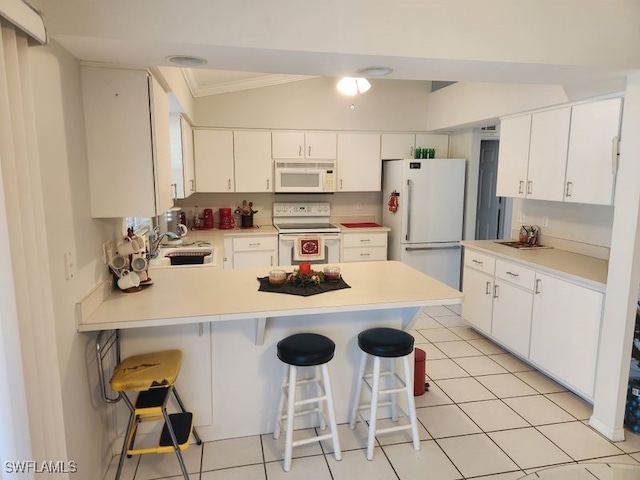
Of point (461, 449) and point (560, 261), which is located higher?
point (560, 261)

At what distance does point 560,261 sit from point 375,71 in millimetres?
2141

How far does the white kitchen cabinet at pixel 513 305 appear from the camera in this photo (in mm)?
3182

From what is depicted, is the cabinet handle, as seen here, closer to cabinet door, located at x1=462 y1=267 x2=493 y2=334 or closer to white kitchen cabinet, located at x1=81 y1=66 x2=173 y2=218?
cabinet door, located at x1=462 y1=267 x2=493 y2=334

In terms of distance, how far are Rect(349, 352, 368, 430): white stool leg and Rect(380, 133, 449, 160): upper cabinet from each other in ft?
10.5

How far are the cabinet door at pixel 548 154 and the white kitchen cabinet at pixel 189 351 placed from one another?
108 inches

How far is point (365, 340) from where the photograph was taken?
7.50ft

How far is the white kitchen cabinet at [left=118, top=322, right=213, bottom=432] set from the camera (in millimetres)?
2236

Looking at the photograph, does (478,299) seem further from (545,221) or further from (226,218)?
(226,218)

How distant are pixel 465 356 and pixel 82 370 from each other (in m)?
2.90

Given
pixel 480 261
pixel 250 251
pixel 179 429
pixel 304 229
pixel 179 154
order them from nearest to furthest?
pixel 179 429 < pixel 179 154 < pixel 480 261 < pixel 250 251 < pixel 304 229

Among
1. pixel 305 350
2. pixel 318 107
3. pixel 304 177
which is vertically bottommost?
pixel 305 350

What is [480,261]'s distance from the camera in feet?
12.2

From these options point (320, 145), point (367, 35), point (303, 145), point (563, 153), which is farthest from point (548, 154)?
point (303, 145)

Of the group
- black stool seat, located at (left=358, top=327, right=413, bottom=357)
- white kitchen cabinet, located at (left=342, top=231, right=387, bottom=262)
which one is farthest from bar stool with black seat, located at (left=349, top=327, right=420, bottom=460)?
white kitchen cabinet, located at (left=342, top=231, right=387, bottom=262)
